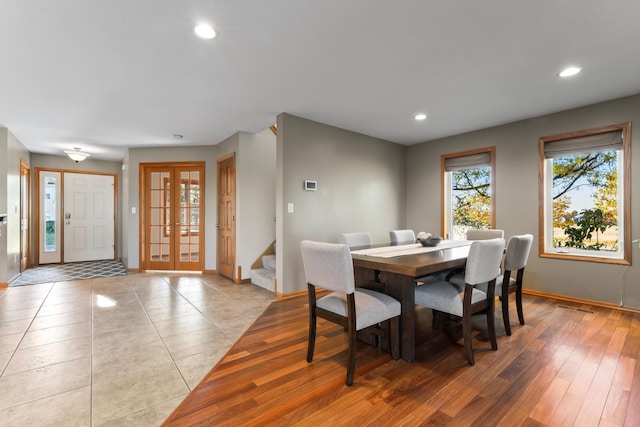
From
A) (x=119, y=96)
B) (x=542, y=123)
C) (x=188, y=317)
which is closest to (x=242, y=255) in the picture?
(x=188, y=317)

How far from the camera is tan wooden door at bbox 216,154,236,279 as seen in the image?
4863mm

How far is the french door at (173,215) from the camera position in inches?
218

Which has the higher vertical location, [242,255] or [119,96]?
[119,96]

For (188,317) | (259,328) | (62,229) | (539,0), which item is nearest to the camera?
(539,0)

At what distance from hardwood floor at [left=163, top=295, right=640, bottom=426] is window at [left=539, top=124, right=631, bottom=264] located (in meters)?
1.19

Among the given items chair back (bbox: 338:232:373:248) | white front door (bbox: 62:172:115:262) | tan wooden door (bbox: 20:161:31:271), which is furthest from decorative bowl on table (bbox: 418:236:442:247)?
white front door (bbox: 62:172:115:262)

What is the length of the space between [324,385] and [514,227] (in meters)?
3.63

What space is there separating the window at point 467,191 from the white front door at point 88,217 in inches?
282

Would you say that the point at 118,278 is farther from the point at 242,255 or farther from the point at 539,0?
the point at 539,0

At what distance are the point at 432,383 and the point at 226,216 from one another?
4075mm

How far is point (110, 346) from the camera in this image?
248cm

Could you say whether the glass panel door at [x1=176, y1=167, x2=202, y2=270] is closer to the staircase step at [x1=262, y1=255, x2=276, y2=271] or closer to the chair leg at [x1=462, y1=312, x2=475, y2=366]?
the staircase step at [x1=262, y1=255, x2=276, y2=271]

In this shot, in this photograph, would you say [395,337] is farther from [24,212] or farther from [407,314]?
[24,212]

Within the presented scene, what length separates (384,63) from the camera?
102 inches
